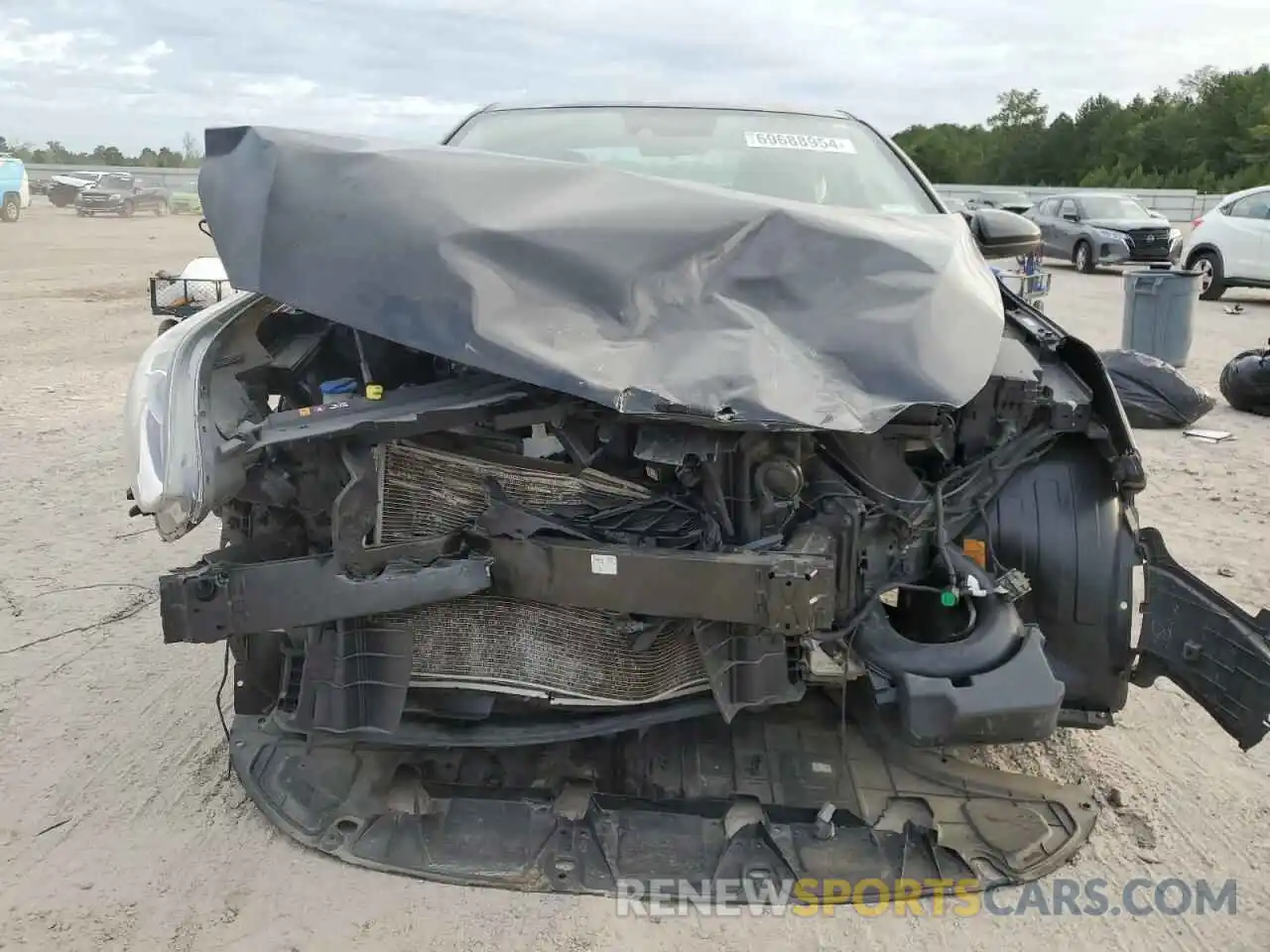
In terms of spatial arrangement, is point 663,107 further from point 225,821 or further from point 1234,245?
point 1234,245

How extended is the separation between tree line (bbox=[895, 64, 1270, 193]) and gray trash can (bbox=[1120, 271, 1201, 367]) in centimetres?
3412

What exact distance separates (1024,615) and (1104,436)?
0.53 meters

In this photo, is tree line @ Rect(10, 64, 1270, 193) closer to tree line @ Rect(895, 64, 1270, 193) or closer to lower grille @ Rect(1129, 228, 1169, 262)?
tree line @ Rect(895, 64, 1270, 193)

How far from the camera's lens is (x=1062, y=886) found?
257 centimetres

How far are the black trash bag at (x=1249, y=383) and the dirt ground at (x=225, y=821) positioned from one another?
2.69 m

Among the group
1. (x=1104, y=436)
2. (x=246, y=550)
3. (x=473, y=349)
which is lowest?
(x=246, y=550)

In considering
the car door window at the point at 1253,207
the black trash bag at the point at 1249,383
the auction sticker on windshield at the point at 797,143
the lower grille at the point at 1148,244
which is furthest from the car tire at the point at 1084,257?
the auction sticker on windshield at the point at 797,143

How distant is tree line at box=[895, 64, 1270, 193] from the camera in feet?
140

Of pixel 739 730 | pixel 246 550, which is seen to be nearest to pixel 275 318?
pixel 246 550

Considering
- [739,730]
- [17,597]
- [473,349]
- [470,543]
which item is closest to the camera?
[473,349]

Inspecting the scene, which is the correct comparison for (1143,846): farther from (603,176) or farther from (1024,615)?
(603,176)

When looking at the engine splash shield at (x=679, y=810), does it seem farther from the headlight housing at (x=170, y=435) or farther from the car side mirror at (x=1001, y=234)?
the car side mirror at (x=1001, y=234)

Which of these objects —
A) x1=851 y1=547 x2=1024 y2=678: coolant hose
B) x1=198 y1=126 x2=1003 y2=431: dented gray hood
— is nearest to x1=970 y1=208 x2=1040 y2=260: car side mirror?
x1=198 y1=126 x2=1003 y2=431: dented gray hood

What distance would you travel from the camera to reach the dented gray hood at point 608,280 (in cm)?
219
